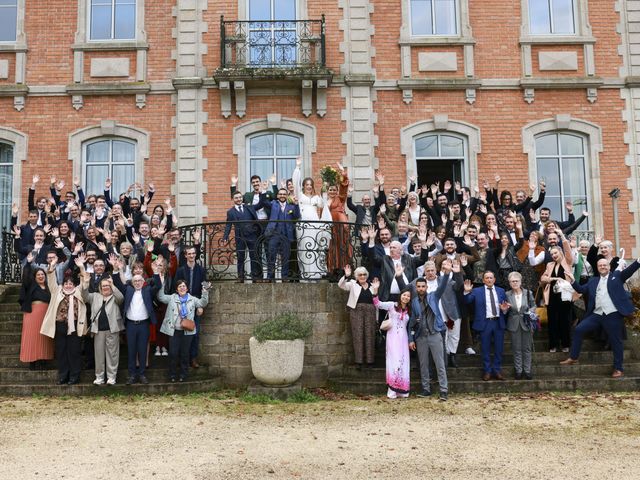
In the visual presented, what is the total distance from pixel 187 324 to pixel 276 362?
4.52 ft

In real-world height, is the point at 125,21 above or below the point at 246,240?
above

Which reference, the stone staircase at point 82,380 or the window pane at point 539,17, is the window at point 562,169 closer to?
the window pane at point 539,17

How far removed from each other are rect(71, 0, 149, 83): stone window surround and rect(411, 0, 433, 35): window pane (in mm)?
6067

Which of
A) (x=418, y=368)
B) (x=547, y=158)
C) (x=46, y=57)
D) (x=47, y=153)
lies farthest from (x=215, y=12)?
(x=418, y=368)

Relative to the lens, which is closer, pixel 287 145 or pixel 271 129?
pixel 271 129

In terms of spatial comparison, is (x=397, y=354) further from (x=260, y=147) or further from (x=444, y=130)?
(x=444, y=130)

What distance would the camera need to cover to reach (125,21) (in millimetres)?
14523

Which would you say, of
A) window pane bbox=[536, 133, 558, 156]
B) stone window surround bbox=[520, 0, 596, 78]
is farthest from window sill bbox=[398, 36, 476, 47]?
window pane bbox=[536, 133, 558, 156]

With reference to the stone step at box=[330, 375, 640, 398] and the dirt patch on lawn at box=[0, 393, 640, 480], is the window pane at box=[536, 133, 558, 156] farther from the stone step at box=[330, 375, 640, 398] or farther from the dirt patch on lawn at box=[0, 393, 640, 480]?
the dirt patch on lawn at box=[0, 393, 640, 480]

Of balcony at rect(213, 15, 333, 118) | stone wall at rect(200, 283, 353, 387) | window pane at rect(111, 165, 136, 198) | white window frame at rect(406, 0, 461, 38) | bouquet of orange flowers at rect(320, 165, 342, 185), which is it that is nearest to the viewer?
stone wall at rect(200, 283, 353, 387)

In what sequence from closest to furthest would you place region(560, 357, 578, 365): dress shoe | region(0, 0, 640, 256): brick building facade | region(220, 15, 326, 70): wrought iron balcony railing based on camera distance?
region(560, 357, 578, 365): dress shoe
region(220, 15, 326, 70): wrought iron balcony railing
region(0, 0, 640, 256): brick building facade

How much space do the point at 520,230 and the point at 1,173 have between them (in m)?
11.1

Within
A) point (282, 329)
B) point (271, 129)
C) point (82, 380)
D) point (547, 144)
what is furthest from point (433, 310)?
point (547, 144)

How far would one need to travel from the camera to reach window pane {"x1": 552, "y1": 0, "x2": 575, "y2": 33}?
47.9 ft
